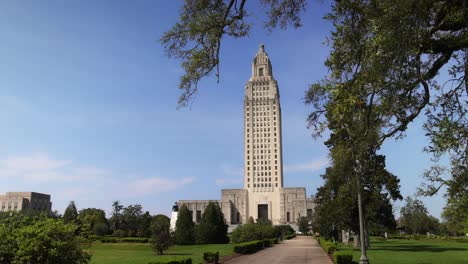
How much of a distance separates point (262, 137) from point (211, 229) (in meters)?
75.3

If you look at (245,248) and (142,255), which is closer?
(245,248)

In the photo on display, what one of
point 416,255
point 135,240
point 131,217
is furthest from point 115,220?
point 416,255

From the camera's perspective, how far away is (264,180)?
12731cm

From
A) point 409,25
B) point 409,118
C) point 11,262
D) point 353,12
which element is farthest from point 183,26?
point 11,262

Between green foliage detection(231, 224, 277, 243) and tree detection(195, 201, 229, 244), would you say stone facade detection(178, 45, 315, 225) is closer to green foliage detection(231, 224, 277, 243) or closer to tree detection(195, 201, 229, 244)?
tree detection(195, 201, 229, 244)

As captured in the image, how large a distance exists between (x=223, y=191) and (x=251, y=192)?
9923 mm

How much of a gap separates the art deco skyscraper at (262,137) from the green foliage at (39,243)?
116217mm

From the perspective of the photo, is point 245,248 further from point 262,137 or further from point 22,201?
point 22,201

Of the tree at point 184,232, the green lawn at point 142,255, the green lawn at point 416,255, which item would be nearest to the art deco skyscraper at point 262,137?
the tree at point 184,232

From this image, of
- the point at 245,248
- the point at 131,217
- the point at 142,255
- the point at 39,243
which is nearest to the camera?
the point at 39,243

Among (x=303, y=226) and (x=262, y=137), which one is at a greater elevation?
(x=262, y=137)

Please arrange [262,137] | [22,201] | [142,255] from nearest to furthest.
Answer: [142,255]
[262,137]
[22,201]

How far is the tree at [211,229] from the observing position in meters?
54.7

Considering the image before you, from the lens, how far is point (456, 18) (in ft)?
22.9
